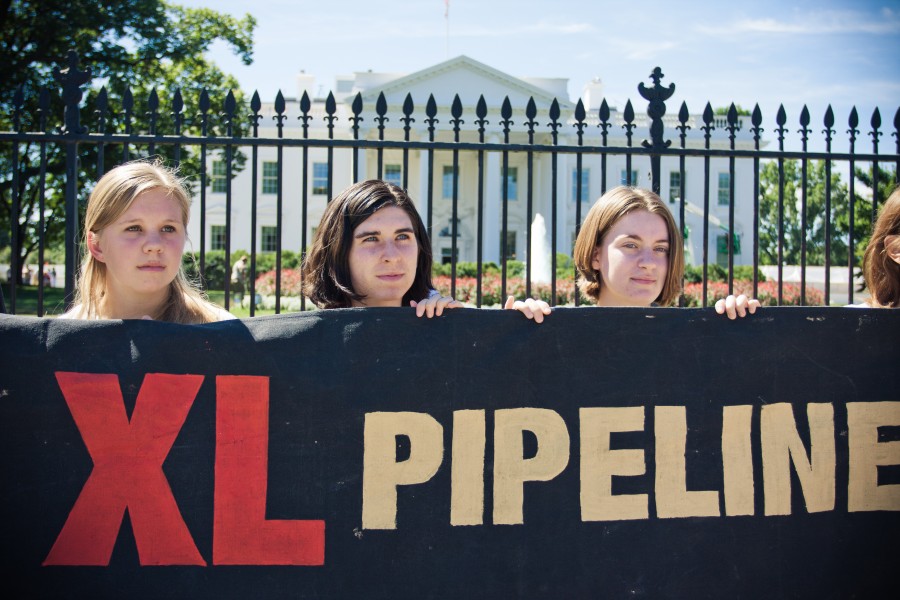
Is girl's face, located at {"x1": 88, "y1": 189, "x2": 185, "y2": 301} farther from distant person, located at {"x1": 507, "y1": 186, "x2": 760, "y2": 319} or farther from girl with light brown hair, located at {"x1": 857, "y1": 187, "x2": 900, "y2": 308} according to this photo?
girl with light brown hair, located at {"x1": 857, "y1": 187, "x2": 900, "y2": 308}

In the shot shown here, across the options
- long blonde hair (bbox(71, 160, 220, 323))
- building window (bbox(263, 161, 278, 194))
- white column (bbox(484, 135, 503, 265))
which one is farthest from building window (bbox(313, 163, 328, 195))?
Result: long blonde hair (bbox(71, 160, 220, 323))

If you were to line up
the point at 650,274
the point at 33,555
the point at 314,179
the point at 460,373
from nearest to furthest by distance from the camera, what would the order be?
1. the point at 33,555
2. the point at 460,373
3. the point at 650,274
4. the point at 314,179

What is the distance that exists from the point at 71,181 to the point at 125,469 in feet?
8.61

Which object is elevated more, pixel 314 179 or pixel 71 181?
pixel 314 179

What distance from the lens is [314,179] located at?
3903 cm

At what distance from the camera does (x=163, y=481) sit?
213cm

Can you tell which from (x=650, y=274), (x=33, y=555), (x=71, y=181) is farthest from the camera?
(x=71, y=181)

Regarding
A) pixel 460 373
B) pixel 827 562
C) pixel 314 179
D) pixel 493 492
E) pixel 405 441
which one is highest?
pixel 314 179

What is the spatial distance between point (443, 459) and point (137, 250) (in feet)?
4.09

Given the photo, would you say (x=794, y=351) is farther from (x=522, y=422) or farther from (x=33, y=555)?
(x=33, y=555)

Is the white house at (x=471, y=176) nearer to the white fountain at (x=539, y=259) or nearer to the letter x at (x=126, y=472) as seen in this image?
the white fountain at (x=539, y=259)

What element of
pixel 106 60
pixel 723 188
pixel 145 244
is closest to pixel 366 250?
pixel 145 244

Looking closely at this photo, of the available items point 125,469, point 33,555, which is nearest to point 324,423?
point 125,469

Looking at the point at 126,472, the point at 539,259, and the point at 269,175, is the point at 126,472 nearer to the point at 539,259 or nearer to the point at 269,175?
the point at 539,259
